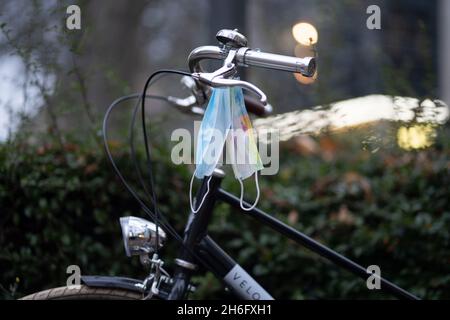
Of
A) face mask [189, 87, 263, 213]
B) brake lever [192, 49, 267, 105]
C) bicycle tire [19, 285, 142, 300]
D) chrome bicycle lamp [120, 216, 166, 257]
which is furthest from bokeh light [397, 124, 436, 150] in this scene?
bicycle tire [19, 285, 142, 300]

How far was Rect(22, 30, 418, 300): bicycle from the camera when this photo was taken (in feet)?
5.45

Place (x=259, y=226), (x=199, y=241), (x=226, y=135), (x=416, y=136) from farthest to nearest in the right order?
(x=259, y=226) < (x=416, y=136) < (x=199, y=241) < (x=226, y=135)

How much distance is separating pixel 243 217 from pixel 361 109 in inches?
39.6

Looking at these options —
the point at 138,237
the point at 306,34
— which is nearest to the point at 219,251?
the point at 138,237

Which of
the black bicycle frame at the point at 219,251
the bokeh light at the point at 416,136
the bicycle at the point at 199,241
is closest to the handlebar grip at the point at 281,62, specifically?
the bicycle at the point at 199,241

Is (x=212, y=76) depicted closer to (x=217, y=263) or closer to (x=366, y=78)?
(x=217, y=263)

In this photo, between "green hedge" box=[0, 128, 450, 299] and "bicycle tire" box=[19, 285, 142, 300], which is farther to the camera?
"green hedge" box=[0, 128, 450, 299]

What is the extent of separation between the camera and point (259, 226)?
10.6 feet

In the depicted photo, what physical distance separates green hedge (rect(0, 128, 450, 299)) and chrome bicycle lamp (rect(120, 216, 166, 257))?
0.84 meters

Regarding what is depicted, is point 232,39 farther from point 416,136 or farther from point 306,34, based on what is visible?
point 416,136

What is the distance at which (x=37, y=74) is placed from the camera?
2.79m

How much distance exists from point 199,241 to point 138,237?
23cm

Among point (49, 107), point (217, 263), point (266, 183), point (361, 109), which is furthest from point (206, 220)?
point (266, 183)

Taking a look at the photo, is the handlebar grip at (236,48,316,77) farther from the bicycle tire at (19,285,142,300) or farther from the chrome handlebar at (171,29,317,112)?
the bicycle tire at (19,285,142,300)
